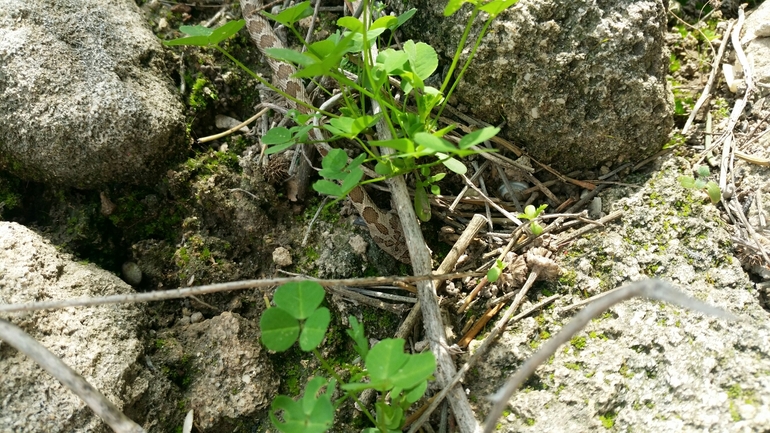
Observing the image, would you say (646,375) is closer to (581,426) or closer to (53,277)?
(581,426)

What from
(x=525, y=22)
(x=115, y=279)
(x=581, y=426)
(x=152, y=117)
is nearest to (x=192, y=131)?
(x=152, y=117)

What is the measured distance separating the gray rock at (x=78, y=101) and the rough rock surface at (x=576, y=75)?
1.43 m

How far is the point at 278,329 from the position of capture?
1788mm

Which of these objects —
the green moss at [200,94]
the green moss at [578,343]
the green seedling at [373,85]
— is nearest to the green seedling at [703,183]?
the green moss at [578,343]

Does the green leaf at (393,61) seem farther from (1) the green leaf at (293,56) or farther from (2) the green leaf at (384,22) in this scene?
(1) the green leaf at (293,56)

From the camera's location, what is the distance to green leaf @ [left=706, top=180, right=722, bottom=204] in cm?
226

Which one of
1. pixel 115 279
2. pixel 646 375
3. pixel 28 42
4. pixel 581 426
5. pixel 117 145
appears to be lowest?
pixel 115 279

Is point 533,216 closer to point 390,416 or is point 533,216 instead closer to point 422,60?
point 422,60

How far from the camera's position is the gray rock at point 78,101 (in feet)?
7.76

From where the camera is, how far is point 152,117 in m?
2.48

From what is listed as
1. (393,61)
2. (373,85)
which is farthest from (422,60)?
(373,85)

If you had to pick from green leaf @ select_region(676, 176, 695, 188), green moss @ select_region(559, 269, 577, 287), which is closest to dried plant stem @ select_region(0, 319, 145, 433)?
green moss @ select_region(559, 269, 577, 287)

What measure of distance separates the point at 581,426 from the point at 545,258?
26.5 inches

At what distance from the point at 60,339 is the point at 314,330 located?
42.3 inches
